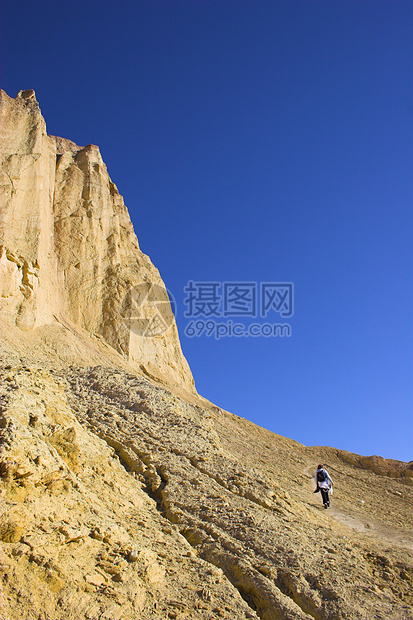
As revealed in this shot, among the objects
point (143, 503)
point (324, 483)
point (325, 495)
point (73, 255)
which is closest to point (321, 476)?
point (324, 483)

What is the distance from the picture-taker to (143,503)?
26.5 ft

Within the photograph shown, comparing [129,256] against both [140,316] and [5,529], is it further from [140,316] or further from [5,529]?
[5,529]

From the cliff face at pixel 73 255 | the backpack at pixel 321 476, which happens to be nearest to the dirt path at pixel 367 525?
the backpack at pixel 321 476

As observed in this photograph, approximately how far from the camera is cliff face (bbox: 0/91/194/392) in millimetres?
17969

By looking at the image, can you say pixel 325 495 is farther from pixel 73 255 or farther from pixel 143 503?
pixel 73 255

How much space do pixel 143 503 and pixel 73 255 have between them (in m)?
16.6

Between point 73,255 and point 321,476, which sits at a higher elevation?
point 73,255

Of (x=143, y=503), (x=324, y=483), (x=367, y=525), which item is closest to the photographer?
(x=143, y=503)

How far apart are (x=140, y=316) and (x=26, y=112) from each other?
1165cm

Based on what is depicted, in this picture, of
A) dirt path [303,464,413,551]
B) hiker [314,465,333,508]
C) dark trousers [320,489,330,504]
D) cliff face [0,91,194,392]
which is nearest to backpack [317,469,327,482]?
hiker [314,465,333,508]

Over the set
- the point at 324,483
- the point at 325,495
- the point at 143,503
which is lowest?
the point at 143,503

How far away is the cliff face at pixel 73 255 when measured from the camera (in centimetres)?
1797

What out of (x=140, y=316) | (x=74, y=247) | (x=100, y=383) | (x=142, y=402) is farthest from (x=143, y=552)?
(x=74, y=247)

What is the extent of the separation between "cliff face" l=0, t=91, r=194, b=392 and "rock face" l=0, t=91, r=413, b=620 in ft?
0.42
